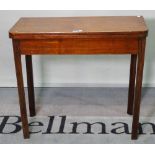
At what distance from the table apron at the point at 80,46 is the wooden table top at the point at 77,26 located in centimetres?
5

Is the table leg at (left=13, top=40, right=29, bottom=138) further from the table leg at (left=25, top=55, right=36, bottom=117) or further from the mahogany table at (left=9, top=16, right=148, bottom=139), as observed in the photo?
the table leg at (left=25, top=55, right=36, bottom=117)

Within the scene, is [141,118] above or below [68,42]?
below

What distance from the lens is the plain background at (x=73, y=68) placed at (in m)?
2.32

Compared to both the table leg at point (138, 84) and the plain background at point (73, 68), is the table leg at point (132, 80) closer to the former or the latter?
the table leg at point (138, 84)

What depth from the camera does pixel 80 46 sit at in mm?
1484

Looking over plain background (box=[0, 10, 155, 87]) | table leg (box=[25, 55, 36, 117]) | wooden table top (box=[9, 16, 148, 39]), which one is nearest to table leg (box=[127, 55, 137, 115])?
wooden table top (box=[9, 16, 148, 39])

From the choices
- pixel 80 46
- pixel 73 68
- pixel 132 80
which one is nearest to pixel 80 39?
pixel 80 46

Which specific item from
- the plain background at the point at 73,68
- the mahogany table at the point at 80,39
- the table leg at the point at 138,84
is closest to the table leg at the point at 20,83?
the mahogany table at the point at 80,39

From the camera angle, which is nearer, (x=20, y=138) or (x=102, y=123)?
(x=20, y=138)

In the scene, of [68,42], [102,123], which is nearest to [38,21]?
[68,42]

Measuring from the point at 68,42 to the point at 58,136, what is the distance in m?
0.62

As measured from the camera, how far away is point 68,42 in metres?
1.47
